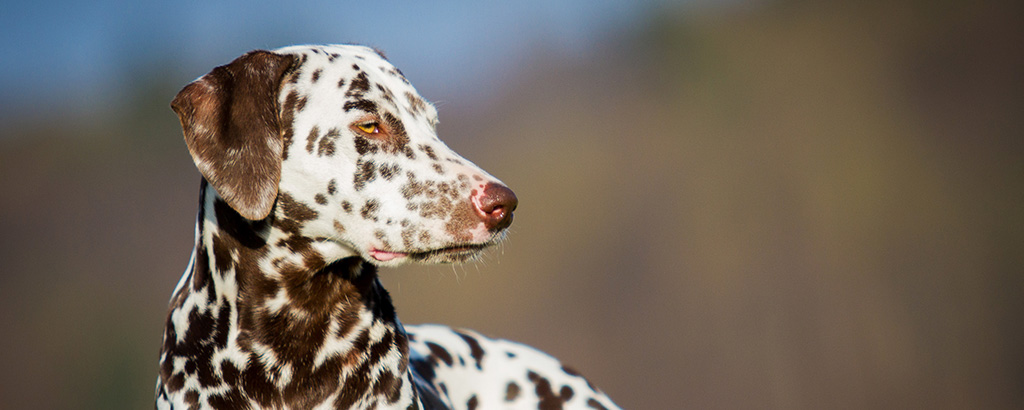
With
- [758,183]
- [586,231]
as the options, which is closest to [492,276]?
[586,231]

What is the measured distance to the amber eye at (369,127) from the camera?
9.00 feet

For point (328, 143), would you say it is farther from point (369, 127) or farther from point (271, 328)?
point (271, 328)

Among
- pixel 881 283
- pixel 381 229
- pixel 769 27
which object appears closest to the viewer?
pixel 381 229

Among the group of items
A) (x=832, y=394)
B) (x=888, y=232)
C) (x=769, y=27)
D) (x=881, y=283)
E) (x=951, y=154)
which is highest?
(x=769, y=27)

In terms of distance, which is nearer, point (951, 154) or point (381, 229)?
point (381, 229)

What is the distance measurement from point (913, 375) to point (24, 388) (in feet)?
48.1

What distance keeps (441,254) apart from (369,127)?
1.62ft

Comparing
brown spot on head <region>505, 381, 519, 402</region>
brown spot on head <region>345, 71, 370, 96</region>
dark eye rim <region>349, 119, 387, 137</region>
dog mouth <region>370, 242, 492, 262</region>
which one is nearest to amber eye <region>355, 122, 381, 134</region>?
dark eye rim <region>349, 119, 387, 137</region>

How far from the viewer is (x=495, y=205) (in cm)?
259

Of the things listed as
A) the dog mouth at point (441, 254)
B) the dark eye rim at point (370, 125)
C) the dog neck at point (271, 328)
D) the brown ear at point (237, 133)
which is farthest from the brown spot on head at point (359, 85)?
the dog mouth at point (441, 254)

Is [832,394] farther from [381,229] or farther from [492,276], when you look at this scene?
[381,229]

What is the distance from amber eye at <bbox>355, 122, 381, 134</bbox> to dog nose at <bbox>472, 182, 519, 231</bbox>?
1.47ft

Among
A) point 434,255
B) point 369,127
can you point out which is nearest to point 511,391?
point 434,255

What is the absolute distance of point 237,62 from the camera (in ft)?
9.24
